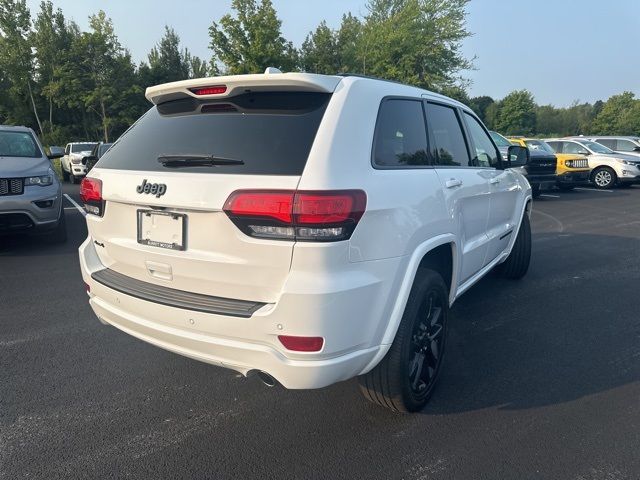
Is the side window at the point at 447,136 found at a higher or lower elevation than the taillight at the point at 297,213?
higher

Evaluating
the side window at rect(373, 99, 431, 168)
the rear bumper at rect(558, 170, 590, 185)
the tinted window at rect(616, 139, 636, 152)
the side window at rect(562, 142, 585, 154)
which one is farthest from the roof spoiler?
the tinted window at rect(616, 139, 636, 152)

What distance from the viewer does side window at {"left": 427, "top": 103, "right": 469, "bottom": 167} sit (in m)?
3.18

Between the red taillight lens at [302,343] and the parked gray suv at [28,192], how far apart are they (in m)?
5.61

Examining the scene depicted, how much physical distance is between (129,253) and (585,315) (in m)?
3.97

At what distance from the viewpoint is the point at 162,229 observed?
2.36 m

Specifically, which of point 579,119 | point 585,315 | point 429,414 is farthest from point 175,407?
point 579,119

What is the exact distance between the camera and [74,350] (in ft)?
11.5

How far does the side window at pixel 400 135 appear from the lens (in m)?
2.45

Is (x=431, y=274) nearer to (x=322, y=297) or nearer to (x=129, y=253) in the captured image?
(x=322, y=297)

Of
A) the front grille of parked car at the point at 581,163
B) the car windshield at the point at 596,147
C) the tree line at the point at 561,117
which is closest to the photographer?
the front grille of parked car at the point at 581,163

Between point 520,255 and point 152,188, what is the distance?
4.25 meters

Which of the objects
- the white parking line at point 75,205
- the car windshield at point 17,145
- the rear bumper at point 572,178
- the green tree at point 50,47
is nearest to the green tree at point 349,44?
the green tree at point 50,47

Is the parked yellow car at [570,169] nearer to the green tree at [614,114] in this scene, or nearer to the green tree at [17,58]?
the green tree at [17,58]

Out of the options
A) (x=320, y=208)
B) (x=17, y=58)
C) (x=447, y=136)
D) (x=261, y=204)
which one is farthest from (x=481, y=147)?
(x=17, y=58)
